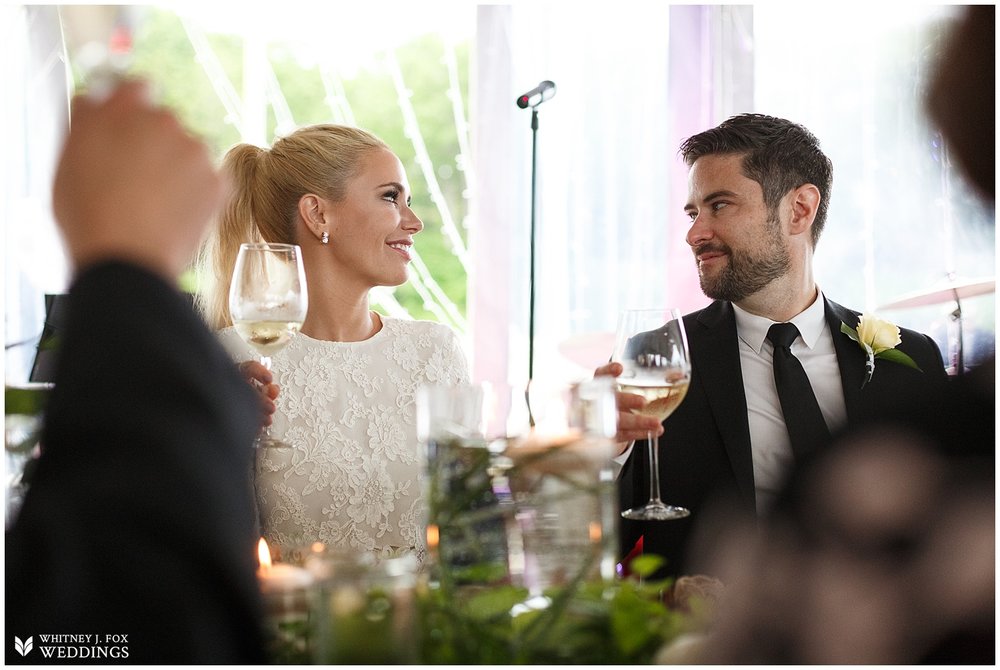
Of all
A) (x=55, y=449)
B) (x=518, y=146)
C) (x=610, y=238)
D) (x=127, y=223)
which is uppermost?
(x=518, y=146)

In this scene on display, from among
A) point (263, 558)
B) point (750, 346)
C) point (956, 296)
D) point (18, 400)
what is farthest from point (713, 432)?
point (956, 296)

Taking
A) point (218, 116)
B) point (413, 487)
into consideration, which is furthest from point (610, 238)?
point (413, 487)

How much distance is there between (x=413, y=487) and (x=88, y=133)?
1.69m

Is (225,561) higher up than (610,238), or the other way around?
(610,238)

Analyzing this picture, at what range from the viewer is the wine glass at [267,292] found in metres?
1.51

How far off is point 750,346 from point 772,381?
12cm

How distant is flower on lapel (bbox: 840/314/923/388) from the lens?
6.93 feet

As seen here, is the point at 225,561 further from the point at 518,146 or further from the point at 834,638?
the point at 518,146

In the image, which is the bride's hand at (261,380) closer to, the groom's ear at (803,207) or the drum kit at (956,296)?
the groom's ear at (803,207)

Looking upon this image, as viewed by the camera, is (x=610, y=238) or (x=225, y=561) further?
(x=610, y=238)

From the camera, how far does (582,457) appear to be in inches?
30.1

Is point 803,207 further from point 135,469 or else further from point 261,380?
point 135,469

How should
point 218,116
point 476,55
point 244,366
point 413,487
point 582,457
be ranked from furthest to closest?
point 218,116
point 476,55
point 413,487
point 244,366
point 582,457

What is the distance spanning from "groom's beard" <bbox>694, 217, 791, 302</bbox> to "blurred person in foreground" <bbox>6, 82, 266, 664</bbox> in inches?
77.8
